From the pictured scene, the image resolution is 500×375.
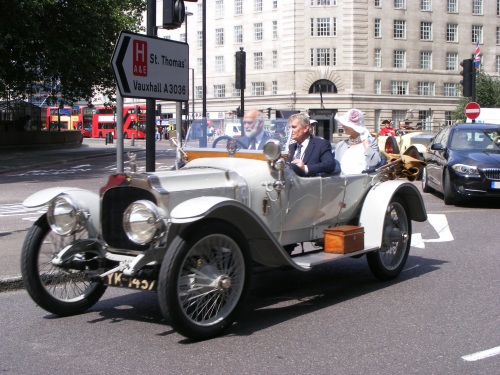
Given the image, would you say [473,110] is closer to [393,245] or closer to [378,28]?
[393,245]

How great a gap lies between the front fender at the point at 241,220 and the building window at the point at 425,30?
239 ft

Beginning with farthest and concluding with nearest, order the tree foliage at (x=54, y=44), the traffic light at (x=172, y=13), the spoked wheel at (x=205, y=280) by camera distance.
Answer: the tree foliage at (x=54, y=44) < the traffic light at (x=172, y=13) < the spoked wheel at (x=205, y=280)

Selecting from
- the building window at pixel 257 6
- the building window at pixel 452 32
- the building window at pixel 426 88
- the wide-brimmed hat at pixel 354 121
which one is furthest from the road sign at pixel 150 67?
the building window at pixel 452 32

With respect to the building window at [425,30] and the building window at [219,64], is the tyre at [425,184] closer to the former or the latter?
the building window at [425,30]

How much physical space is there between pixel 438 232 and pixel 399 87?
6586cm

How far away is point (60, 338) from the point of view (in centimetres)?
560

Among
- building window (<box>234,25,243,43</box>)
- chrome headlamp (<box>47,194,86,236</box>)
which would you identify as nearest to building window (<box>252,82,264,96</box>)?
building window (<box>234,25,243,43</box>)

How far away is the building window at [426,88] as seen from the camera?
75875 mm

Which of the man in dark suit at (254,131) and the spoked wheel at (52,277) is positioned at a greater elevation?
the man in dark suit at (254,131)

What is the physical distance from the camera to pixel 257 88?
7662 cm

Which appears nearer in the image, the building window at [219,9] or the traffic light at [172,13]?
the traffic light at [172,13]

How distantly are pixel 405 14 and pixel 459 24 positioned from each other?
6.69 m

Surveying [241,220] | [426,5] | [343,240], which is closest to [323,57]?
[426,5]

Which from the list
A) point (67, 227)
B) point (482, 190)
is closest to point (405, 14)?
point (482, 190)
